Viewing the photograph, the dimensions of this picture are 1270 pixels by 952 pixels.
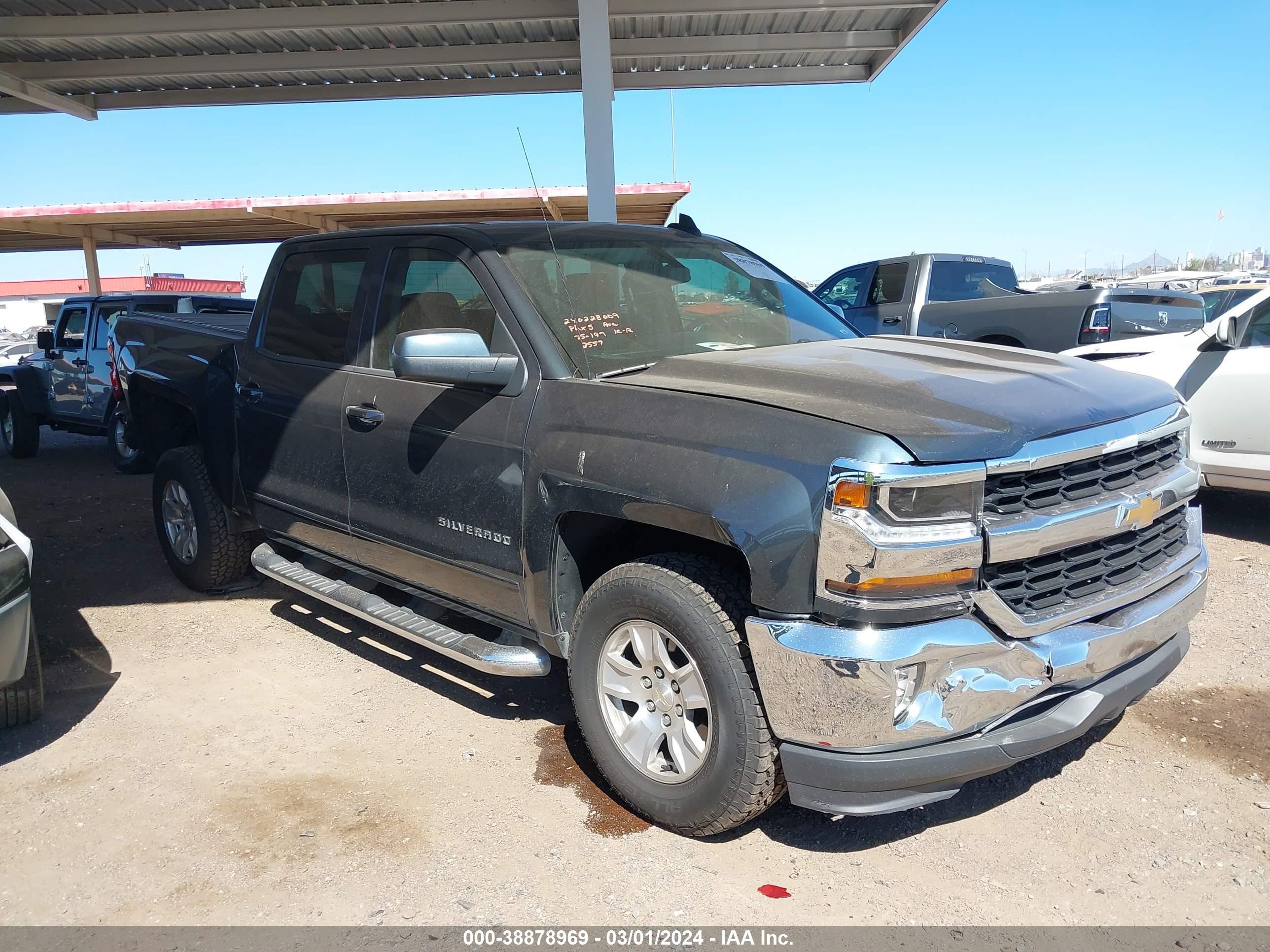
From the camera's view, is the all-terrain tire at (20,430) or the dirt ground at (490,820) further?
the all-terrain tire at (20,430)

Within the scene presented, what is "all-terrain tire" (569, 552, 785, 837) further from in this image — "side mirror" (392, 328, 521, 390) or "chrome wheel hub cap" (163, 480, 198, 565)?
"chrome wheel hub cap" (163, 480, 198, 565)

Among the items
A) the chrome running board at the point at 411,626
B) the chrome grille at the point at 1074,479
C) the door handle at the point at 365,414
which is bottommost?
the chrome running board at the point at 411,626

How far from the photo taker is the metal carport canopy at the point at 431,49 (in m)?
10.3

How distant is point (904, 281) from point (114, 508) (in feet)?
27.0

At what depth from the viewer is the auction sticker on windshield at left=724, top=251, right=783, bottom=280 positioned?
439cm

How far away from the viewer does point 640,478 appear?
2883mm

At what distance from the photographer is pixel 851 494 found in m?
2.46

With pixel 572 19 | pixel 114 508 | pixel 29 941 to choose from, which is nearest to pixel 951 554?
pixel 29 941

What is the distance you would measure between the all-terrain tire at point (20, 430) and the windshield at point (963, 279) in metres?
10.6

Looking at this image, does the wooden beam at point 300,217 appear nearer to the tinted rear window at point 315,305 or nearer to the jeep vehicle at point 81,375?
the jeep vehicle at point 81,375

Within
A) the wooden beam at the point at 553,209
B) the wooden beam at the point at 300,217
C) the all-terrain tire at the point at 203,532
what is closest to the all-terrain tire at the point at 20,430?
the all-terrain tire at the point at 203,532

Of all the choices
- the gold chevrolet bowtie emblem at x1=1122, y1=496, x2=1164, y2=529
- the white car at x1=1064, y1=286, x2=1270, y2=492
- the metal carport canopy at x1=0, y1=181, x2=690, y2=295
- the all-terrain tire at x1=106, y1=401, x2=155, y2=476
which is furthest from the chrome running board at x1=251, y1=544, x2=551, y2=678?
the metal carport canopy at x1=0, y1=181, x2=690, y2=295

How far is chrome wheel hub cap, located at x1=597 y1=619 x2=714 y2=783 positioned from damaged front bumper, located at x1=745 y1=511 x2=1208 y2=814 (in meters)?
0.34

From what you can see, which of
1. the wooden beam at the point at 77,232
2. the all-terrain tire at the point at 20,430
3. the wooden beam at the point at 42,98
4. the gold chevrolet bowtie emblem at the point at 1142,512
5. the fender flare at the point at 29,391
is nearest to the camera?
the gold chevrolet bowtie emblem at the point at 1142,512
